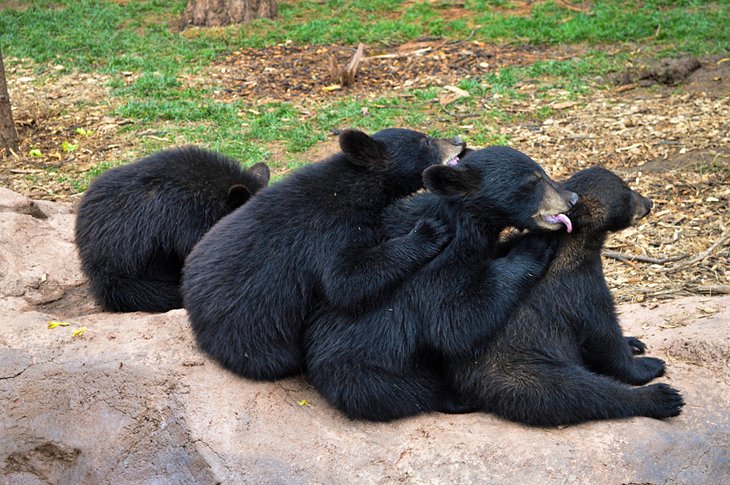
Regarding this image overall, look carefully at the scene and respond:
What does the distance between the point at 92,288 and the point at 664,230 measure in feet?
16.9

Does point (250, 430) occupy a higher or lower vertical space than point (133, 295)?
higher

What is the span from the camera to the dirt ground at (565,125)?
7898mm

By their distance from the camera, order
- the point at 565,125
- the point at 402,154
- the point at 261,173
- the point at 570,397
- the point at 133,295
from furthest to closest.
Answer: the point at 565,125 < the point at 261,173 < the point at 133,295 < the point at 402,154 < the point at 570,397

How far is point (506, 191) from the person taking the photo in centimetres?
472

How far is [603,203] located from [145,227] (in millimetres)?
3381

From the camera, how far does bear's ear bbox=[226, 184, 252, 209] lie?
6.65m

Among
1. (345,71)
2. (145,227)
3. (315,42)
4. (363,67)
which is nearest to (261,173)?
(145,227)

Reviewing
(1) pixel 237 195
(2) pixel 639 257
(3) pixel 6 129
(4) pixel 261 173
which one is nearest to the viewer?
(1) pixel 237 195

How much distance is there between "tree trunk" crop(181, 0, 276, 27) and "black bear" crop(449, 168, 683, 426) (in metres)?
12.9

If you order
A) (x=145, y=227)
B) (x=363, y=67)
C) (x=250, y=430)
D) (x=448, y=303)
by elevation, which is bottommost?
(x=363, y=67)

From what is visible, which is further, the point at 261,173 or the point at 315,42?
the point at 315,42

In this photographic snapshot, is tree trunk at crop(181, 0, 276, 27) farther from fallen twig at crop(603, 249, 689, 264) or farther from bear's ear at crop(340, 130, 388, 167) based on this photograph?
bear's ear at crop(340, 130, 388, 167)

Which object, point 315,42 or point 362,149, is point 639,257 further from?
point 315,42

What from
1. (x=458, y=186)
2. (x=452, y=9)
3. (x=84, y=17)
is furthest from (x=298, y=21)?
(x=458, y=186)
